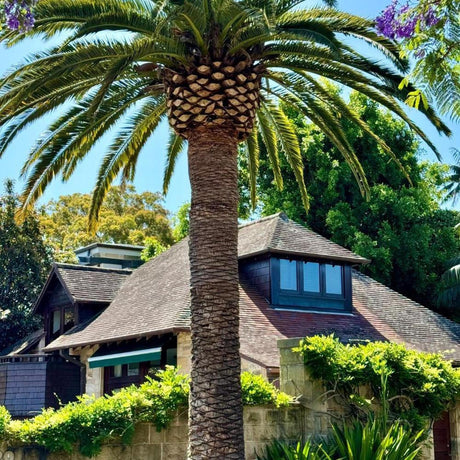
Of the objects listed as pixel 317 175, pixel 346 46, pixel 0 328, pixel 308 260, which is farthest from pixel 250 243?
pixel 0 328

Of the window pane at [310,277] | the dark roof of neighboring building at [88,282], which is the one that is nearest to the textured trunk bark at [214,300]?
the window pane at [310,277]

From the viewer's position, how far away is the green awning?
20500 mm

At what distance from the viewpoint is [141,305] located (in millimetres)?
23250

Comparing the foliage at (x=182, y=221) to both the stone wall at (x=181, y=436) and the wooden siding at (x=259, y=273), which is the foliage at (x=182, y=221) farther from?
the stone wall at (x=181, y=436)

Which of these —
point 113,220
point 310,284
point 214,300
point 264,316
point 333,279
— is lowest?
point 214,300

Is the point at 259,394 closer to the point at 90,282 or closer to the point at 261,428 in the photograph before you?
the point at 261,428

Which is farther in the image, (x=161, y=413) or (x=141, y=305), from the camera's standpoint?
(x=141, y=305)

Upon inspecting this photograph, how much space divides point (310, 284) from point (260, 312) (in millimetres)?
2502

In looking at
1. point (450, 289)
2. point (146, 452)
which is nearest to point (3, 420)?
point (146, 452)

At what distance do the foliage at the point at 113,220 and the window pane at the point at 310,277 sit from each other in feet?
91.6

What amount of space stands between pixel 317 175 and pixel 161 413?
22253mm

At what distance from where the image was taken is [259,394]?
36.5ft

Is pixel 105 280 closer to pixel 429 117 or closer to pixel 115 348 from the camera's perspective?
pixel 115 348

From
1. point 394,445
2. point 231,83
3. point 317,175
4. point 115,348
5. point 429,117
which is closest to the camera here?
point 394,445
